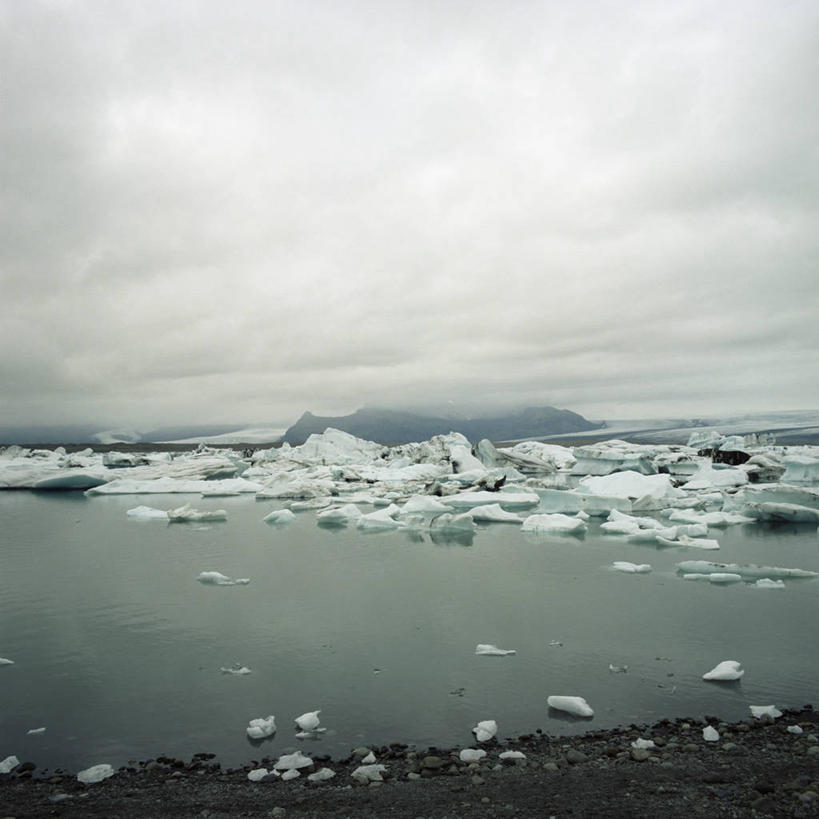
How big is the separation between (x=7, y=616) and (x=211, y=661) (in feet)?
9.95

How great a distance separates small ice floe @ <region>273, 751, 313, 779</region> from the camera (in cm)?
334

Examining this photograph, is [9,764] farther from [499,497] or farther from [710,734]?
[499,497]

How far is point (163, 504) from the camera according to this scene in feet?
63.0

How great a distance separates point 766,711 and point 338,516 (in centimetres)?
1085

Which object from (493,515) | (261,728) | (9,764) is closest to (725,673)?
(261,728)

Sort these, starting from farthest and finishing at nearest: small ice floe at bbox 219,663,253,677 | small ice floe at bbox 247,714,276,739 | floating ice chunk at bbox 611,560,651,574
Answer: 1. floating ice chunk at bbox 611,560,651,574
2. small ice floe at bbox 219,663,253,677
3. small ice floe at bbox 247,714,276,739

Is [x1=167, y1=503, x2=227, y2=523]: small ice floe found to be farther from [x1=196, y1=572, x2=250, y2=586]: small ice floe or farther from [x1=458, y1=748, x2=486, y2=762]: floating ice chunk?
[x1=458, y1=748, x2=486, y2=762]: floating ice chunk

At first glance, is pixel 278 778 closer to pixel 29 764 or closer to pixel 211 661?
pixel 29 764

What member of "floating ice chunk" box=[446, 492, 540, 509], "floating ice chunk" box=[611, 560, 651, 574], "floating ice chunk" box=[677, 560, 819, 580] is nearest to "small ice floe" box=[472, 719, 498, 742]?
"floating ice chunk" box=[611, 560, 651, 574]

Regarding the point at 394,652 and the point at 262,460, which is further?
the point at 262,460

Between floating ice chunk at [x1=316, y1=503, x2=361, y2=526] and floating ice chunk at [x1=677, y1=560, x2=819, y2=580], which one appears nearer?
floating ice chunk at [x1=677, y1=560, x2=819, y2=580]

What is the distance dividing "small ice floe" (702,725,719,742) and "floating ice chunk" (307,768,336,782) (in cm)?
203

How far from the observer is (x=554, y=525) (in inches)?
476

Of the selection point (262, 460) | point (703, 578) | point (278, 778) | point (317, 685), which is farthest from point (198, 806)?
point (262, 460)
